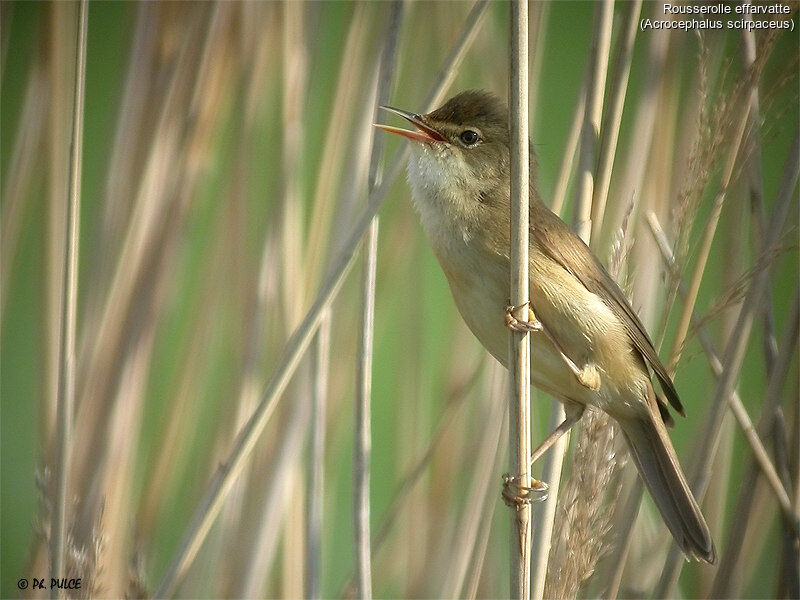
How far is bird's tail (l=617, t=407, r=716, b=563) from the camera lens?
185cm

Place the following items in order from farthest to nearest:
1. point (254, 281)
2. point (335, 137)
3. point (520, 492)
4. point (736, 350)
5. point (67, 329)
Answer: point (254, 281) → point (335, 137) → point (736, 350) → point (67, 329) → point (520, 492)

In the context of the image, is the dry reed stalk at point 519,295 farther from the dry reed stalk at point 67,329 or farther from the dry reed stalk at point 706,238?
the dry reed stalk at point 67,329

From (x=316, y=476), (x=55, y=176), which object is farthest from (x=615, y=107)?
(x=55, y=176)

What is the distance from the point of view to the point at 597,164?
179 centimetres

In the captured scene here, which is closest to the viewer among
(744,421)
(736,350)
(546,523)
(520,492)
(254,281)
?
(520,492)

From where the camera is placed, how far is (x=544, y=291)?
1826 millimetres

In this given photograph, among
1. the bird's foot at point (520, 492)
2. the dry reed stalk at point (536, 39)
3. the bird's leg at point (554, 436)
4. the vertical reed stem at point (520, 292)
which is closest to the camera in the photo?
the vertical reed stem at point (520, 292)

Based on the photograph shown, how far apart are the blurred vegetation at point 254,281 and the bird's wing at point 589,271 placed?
9cm

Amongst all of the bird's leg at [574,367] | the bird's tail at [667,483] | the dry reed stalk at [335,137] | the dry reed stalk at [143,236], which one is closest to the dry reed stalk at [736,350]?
the bird's tail at [667,483]

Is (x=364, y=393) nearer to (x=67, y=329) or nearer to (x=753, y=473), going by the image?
(x=67, y=329)

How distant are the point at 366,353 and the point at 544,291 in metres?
0.42

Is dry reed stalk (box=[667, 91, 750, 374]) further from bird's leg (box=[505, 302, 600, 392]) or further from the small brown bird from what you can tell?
bird's leg (box=[505, 302, 600, 392])

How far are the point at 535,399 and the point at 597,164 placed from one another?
872 mm

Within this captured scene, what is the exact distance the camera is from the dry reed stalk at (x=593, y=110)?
175 centimetres
